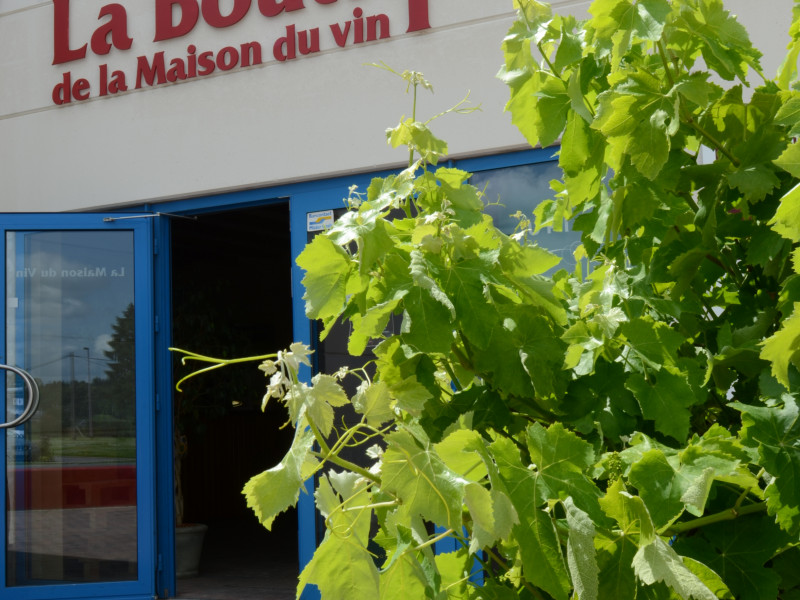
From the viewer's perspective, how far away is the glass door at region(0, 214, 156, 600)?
528 cm

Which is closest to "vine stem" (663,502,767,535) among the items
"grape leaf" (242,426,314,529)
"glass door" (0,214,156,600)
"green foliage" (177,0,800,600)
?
"green foliage" (177,0,800,600)

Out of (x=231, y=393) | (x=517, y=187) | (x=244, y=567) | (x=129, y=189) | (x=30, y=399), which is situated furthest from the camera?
(x=231, y=393)

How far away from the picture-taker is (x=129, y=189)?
A: 17.6 feet

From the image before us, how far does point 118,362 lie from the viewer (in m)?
5.38

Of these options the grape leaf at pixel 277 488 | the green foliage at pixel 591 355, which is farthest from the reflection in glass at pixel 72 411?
the grape leaf at pixel 277 488

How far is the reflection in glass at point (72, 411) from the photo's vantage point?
5301 millimetres

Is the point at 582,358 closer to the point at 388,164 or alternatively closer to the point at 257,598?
the point at 388,164

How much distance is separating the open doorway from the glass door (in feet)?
1.75

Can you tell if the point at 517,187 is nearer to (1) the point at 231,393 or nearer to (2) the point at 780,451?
(2) the point at 780,451

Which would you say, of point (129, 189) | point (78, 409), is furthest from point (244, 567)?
point (129, 189)

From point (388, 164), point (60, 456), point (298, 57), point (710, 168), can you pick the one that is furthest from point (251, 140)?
point (710, 168)

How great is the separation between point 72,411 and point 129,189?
1291 mm

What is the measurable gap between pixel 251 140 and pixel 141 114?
75 centimetres

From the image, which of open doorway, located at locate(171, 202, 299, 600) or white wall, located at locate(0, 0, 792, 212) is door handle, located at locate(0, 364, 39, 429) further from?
open doorway, located at locate(171, 202, 299, 600)
